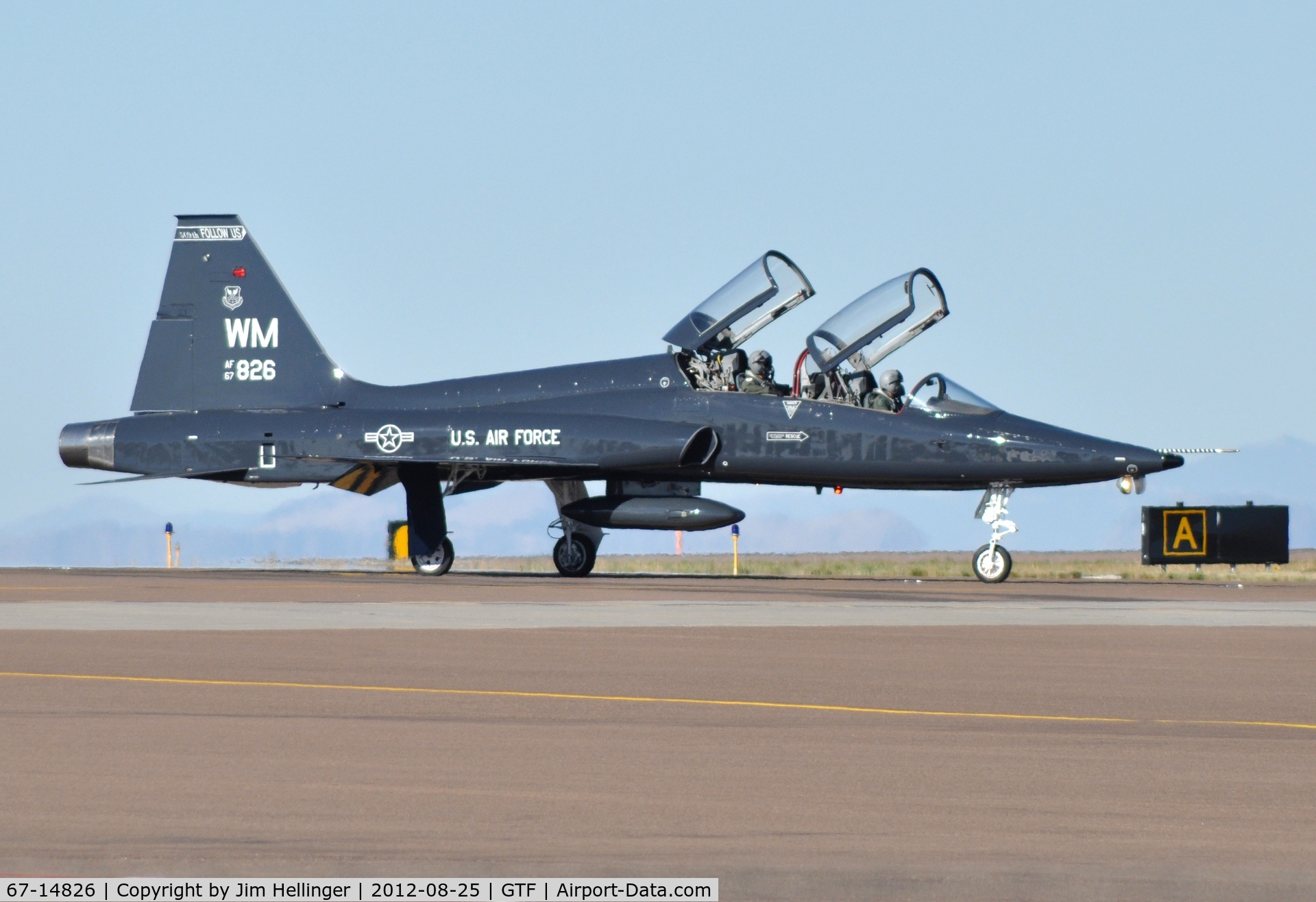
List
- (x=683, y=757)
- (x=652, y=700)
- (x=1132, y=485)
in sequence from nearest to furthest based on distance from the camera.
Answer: (x=683, y=757)
(x=652, y=700)
(x=1132, y=485)

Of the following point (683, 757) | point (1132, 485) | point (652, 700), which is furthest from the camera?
point (1132, 485)

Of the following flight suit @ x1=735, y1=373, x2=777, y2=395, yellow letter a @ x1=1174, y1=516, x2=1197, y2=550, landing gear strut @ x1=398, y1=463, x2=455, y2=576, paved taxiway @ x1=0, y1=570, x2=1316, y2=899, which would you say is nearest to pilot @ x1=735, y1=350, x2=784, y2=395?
flight suit @ x1=735, y1=373, x2=777, y2=395

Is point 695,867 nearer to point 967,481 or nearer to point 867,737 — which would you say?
point 867,737

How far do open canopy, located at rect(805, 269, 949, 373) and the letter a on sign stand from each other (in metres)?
6.64

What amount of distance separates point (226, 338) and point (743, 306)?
946 cm

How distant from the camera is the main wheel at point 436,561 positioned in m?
29.3

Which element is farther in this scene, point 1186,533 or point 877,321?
point 1186,533

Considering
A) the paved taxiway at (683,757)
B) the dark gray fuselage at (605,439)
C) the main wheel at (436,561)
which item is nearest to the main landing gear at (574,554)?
the dark gray fuselage at (605,439)

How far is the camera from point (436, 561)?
29344mm

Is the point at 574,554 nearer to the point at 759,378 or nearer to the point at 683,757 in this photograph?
the point at 759,378

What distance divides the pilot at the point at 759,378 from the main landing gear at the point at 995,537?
364cm

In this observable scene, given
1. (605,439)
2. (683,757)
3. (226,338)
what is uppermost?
(226,338)

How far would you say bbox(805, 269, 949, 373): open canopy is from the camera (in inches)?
1075

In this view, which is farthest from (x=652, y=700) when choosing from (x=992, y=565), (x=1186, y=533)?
(x=1186, y=533)
